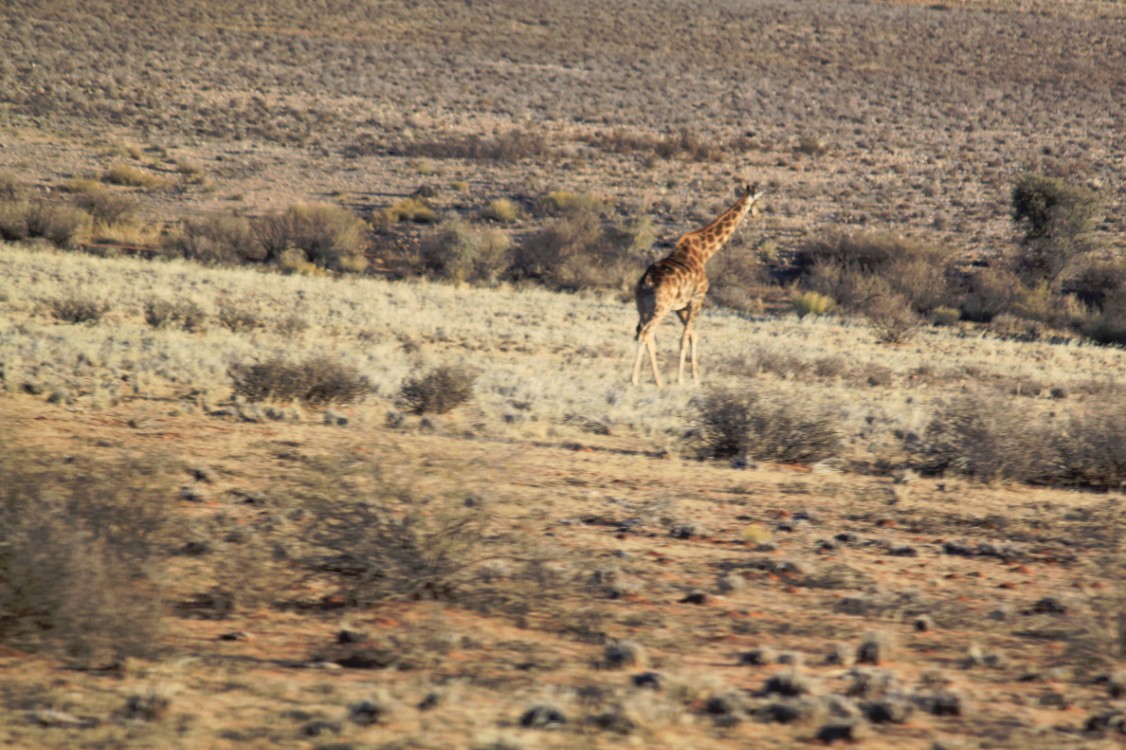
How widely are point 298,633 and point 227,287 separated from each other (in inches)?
693

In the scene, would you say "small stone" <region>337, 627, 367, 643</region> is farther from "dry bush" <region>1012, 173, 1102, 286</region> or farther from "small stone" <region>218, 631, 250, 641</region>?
"dry bush" <region>1012, 173, 1102, 286</region>

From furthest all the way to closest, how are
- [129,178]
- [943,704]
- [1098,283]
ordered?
[129,178] → [1098,283] → [943,704]

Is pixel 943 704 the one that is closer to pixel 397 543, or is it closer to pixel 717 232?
pixel 397 543

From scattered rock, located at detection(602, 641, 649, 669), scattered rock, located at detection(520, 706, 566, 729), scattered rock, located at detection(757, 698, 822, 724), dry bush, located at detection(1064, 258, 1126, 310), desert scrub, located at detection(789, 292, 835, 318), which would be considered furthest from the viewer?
dry bush, located at detection(1064, 258, 1126, 310)

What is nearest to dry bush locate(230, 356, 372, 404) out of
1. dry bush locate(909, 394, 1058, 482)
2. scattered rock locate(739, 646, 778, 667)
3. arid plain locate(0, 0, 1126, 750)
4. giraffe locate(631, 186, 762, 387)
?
arid plain locate(0, 0, 1126, 750)

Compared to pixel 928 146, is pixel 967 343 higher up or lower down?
lower down

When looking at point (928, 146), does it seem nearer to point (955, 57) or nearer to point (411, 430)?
point (955, 57)

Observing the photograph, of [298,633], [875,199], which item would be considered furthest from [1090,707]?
[875,199]

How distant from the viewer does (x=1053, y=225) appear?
3344 cm

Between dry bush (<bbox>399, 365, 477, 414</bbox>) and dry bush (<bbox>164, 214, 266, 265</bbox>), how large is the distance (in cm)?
2012

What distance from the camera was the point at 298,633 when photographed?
516cm

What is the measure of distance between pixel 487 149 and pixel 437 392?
36.6 metres

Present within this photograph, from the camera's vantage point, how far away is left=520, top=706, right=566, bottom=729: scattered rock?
13.6ft

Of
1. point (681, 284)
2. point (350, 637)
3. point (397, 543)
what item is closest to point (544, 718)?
point (350, 637)
